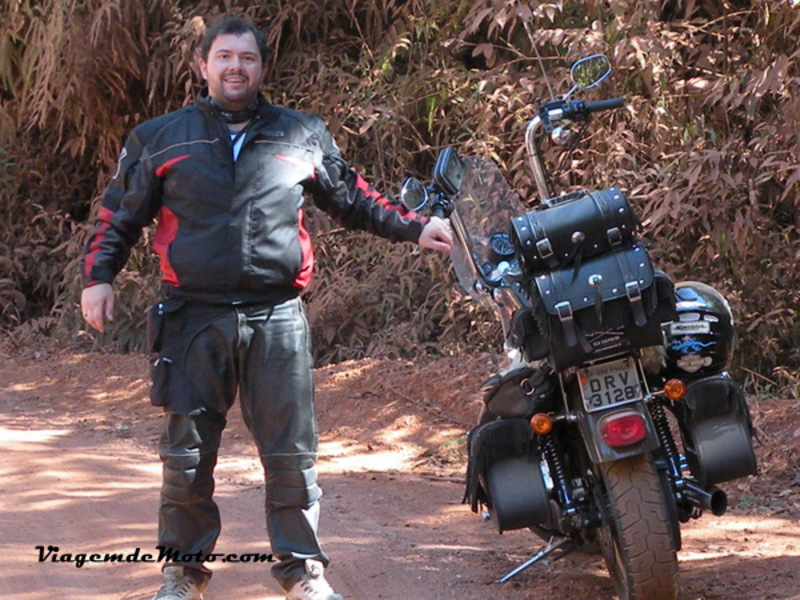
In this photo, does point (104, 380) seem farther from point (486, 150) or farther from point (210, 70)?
point (210, 70)

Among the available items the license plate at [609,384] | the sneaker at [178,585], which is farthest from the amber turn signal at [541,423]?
the sneaker at [178,585]

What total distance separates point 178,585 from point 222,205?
4.36ft

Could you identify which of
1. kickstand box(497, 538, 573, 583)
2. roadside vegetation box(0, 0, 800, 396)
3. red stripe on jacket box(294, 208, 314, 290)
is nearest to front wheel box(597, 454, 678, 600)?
kickstand box(497, 538, 573, 583)

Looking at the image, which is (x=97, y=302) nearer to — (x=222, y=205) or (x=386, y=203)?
(x=222, y=205)

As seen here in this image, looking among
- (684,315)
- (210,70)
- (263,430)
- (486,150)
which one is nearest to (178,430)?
(263,430)

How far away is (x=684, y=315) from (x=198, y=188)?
5.83ft

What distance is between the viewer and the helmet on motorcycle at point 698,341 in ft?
14.8

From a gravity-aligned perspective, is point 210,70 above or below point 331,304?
above

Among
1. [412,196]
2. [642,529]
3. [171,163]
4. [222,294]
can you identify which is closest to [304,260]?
[222,294]

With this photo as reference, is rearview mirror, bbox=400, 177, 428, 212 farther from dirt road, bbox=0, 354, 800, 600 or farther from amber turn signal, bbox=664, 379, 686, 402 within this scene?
dirt road, bbox=0, 354, 800, 600

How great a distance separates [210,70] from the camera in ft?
14.6

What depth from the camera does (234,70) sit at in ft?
14.4

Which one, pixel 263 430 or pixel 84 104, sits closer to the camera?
pixel 263 430

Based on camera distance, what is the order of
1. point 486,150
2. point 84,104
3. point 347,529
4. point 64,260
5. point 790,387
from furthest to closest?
point 64,260 → point 84,104 → point 486,150 → point 790,387 → point 347,529
